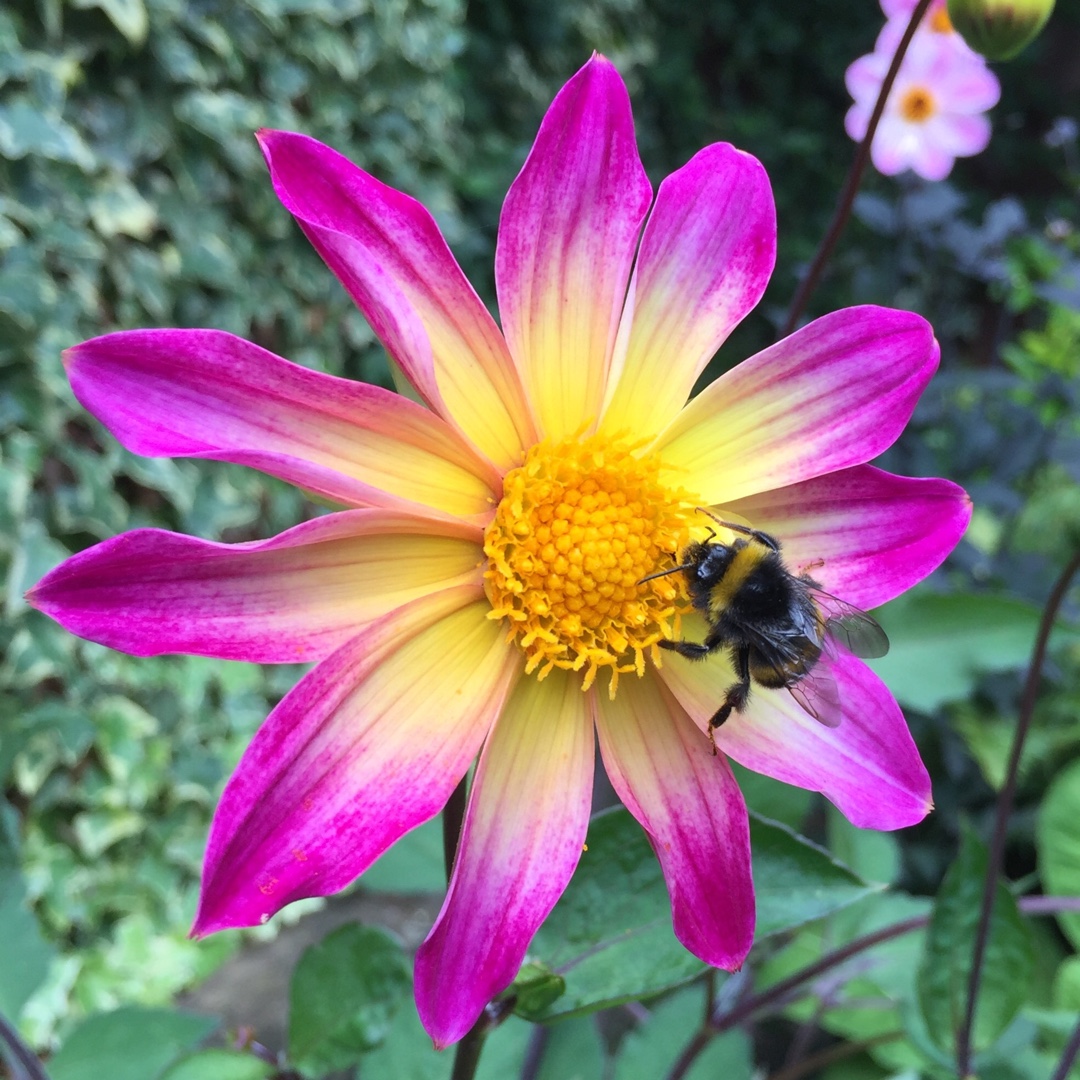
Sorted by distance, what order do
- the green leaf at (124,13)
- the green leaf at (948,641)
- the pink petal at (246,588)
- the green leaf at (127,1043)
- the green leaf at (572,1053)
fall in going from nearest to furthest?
the pink petal at (246,588)
the green leaf at (127,1043)
the green leaf at (572,1053)
the green leaf at (948,641)
the green leaf at (124,13)

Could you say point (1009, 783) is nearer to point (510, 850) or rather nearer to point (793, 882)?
point (793, 882)

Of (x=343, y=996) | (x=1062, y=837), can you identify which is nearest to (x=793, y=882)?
(x=343, y=996)

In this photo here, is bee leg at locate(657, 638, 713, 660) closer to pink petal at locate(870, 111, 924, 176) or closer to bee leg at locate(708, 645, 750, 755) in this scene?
bee leg at locate(708, 645, 750, 755)

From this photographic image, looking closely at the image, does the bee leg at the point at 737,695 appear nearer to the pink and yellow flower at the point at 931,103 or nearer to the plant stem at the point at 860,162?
the plant stem at the point at 860,162

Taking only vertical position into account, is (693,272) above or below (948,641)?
above

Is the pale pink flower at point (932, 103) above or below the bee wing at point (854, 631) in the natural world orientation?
above

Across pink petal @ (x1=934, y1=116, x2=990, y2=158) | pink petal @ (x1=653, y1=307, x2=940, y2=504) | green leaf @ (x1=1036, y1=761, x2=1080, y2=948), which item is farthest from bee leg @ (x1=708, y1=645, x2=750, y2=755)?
green leaf @ (x1=1036, y1=761, x2=1080, y2=948)

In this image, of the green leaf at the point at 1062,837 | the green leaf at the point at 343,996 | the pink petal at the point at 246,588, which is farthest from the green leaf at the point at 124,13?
the green leaf at the point at 1062,837
